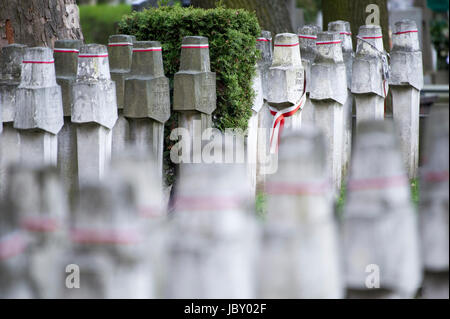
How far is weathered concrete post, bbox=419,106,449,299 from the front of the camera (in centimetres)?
260

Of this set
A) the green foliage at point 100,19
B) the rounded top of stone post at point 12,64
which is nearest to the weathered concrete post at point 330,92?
the rounded top of stone post at point 12,64

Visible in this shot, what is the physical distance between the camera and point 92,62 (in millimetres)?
4613

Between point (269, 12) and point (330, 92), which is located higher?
point (269, 12)

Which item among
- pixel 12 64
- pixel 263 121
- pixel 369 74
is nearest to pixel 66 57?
pixel 12 64

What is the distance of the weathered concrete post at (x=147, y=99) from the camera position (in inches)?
193

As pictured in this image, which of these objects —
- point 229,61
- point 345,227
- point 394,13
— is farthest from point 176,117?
point 394,13

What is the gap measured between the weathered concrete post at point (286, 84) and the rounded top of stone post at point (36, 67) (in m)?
1.73

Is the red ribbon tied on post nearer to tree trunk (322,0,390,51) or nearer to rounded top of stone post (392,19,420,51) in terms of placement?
rounded top of stone post (392,19,420,51)

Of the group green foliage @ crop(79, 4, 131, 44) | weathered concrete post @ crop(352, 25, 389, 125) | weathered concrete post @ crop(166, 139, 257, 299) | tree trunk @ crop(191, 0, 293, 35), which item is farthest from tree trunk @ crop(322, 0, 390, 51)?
green foliage @ crop(79, 4, 131, 44)

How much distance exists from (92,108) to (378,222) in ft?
8.52

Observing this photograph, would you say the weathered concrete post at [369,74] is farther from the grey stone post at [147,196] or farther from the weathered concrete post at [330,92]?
the grey stone post at [147,196]

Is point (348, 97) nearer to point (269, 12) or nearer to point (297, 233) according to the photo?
point (269, 12)

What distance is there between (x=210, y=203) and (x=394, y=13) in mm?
16541
